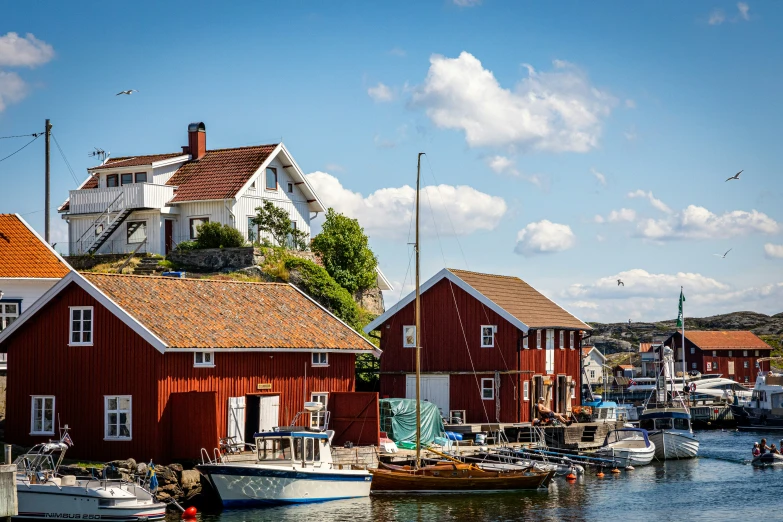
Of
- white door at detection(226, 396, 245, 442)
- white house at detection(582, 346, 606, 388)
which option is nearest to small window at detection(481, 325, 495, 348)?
white door at detection(226, 396, 245, 442)

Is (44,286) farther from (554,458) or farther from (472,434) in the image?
(554,458)

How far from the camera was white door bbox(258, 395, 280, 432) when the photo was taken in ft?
128

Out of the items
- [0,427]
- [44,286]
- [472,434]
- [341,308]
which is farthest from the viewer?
[341,308]

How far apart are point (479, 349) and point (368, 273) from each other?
43.7 feet

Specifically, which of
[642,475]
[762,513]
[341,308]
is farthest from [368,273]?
[762,513]

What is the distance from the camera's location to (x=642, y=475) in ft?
153

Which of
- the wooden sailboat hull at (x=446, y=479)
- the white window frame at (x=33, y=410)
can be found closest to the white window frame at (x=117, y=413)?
the white window frame at (x=33, y=410)

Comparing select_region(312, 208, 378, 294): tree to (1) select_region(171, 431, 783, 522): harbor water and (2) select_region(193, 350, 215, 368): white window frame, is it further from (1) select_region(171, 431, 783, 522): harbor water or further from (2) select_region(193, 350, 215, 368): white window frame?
(2) select_region(193, 350, 215, 368): white window frame

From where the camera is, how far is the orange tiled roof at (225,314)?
37.4m

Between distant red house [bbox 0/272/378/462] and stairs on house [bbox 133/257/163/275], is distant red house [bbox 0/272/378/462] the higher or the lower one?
the lower one

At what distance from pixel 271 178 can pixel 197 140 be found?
6.96m

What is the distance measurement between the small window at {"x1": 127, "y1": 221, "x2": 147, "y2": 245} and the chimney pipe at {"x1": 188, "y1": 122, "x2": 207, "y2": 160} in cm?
697

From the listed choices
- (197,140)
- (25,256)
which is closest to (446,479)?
(25,256)

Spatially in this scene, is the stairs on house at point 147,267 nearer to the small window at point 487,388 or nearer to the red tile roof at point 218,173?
the red tile roof at point 218,173
